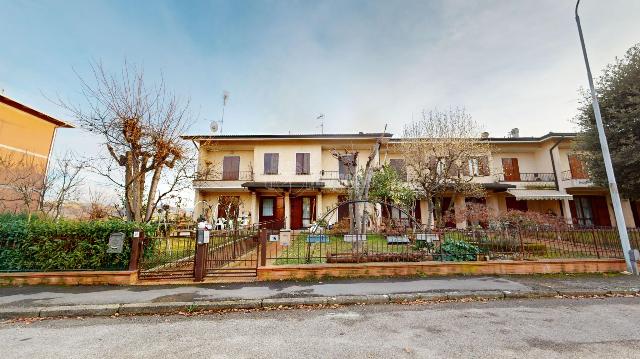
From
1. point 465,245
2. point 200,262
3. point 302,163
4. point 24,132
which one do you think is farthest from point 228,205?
point 465,245

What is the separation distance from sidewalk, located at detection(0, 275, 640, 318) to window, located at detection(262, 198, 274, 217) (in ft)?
45.8

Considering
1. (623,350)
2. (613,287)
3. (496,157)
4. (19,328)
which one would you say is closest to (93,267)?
(19,328)

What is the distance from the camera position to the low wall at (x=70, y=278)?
659 centimetres

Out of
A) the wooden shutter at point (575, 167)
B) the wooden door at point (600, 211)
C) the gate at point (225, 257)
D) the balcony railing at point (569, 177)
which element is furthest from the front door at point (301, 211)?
A: the wooden door at point (600, 211)

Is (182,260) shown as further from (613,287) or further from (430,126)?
(430,126)

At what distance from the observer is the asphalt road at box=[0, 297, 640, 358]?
340cm

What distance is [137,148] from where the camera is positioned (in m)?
8.56

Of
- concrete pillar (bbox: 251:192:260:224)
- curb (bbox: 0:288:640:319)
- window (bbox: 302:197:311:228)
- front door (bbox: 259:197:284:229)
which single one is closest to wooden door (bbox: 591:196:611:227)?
curb (bbox: 0:288:640:319)

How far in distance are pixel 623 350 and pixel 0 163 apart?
2386 centimetres

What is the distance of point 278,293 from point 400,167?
16.4 meters

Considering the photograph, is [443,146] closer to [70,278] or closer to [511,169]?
[511,169]

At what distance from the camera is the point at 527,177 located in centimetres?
2081

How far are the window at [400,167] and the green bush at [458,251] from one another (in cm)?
1107

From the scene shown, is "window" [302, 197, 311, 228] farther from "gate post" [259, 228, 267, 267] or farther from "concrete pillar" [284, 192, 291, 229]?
"gate post" [259, 228, 267, 267]
